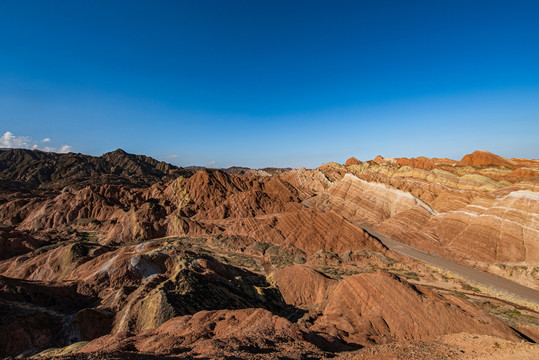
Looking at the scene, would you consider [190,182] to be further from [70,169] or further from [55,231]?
[70,169]

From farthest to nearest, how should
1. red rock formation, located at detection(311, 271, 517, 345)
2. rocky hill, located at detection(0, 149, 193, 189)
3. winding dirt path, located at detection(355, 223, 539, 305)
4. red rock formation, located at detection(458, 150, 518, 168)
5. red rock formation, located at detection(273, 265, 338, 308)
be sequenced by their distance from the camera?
rocky hill, located at detection(0, 149, 193, 189)
red rock formation, located at detection(458, 150, 518, 168)
winding dirt path, located at detection(355, 223, 539, 305)
red rock formation, located at detection(273, 265, 338, 308)
red rock formation, located at detection(311, 271, 517, 345)

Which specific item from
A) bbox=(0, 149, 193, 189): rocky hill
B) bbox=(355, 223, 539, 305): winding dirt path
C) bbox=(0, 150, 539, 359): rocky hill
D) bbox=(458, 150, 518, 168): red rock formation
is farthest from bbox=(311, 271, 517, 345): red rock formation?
bbox=(0, 149, 193, 189): rocky hill

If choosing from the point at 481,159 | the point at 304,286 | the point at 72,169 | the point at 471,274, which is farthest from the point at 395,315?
the point at 72,169

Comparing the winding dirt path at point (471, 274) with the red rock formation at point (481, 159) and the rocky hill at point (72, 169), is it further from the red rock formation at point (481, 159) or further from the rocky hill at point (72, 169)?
the rocky hill at point (72, 169)

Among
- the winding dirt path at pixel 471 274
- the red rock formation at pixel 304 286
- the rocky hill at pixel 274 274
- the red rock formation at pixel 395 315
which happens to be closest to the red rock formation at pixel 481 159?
the rocky hill at pixel 274 274

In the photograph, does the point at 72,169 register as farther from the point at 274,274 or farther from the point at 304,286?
the point at 304,286

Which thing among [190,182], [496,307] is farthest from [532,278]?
[190,182]

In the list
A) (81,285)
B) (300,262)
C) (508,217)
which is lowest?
(300,262)

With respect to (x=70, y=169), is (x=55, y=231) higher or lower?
lower

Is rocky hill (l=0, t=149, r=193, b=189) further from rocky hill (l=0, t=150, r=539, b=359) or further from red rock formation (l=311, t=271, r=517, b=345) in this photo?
red rock formation (l=311, t=271, r=517, b=345)

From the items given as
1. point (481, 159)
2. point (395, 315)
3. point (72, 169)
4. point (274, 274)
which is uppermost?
point (481, 159)

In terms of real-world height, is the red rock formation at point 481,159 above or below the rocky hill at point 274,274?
above
